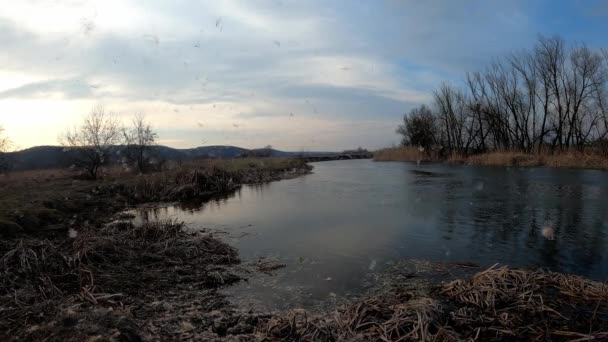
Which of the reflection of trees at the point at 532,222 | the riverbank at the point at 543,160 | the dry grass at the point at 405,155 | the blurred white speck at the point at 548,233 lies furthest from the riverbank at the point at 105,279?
the dry grass at the point at 405,155

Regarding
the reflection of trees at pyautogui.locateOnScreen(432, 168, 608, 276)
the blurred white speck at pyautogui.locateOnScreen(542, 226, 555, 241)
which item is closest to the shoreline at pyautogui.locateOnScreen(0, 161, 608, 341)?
the reflection of trees at pyautogui.locateOnScreen(432, 168, 608, 276)

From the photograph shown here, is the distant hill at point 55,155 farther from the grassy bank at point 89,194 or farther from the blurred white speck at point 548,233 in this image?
the blurred white speck at point 548,233

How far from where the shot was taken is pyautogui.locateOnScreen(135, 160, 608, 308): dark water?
8523mm

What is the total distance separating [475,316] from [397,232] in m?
6.96

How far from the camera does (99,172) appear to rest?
33344 mm

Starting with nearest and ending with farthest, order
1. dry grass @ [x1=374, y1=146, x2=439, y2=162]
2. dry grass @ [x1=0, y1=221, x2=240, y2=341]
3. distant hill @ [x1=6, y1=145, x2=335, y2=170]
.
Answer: dry grass @ [x1=0, y1=221, x2=240, y2=341]
distant hill @ [x1=6, y1=145, x2=335, y2=170]
dry grass @ [x1=374, y1=146, x2=439, y2=162]

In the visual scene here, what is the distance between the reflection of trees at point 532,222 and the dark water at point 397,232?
0.03 meters

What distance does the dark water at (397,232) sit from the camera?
8523 millimetres

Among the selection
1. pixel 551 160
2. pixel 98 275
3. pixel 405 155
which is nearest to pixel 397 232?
pixel 98 275

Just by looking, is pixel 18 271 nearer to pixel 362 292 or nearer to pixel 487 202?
pixel 362 292

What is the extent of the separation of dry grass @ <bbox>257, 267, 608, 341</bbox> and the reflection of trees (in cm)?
280

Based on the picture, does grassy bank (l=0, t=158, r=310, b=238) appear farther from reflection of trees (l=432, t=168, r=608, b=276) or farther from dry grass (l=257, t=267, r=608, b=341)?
reflection of trees (l=432, t=168, r=608, b=276)

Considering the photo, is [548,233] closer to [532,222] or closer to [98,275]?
[532,222]

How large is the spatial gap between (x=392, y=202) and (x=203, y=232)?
992 cm
